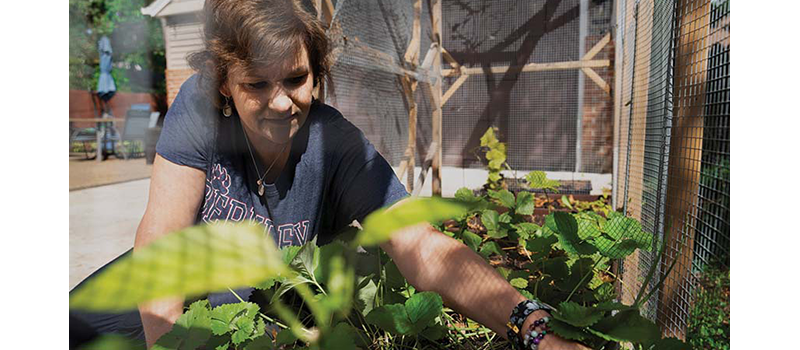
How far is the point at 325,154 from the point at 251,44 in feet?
0.73

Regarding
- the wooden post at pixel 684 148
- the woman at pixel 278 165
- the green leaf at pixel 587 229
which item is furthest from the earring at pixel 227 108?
the wooden post at pixel 684 148

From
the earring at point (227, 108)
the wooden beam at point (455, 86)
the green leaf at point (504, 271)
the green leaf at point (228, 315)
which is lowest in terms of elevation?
the green leaf at point (228, 315)

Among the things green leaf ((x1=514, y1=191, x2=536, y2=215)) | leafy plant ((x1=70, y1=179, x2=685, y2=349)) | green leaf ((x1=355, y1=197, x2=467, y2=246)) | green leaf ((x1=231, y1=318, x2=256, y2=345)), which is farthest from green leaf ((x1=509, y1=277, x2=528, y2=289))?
green leaf ((x1=231, y1=318, x2=256, y2=345))

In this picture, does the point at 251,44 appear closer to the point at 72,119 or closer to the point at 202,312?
the point at 72,119

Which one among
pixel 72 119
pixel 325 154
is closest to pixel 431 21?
pixel 325 154

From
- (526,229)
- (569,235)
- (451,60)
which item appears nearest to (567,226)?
(569,235)

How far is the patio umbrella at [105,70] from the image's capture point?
1.44ft

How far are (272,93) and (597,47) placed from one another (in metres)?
0.61

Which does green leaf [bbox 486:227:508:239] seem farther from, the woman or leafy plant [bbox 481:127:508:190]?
leafy plant [bbox 481:127:508:190]

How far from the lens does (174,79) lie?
48cm

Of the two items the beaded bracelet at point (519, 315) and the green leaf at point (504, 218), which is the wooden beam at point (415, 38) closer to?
the green leaf at point (504, 218)

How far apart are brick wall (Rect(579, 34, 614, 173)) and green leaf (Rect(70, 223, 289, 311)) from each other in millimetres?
607

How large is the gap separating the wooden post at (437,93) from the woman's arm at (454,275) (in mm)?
127

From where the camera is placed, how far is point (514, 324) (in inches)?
20.0
